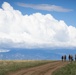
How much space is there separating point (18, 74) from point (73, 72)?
9.77 m

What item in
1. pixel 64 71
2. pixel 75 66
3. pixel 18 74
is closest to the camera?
pixel 18 74

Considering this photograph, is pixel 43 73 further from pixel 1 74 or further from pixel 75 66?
pixel 75 66

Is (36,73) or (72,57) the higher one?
(72,57)

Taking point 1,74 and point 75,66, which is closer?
point 1,74

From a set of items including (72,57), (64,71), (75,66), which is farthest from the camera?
(72,57)

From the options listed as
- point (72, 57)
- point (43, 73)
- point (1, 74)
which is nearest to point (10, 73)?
point (1, 74)

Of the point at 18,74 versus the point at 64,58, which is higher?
the point at 64,58

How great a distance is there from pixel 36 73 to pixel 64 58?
33.2 m

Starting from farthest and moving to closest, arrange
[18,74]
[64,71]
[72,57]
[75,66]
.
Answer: [72,57]
[75,66]
[64,71]
[18,74]

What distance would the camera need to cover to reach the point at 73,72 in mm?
54906

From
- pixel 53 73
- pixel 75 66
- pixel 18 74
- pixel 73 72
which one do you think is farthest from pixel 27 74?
pixel 75 66

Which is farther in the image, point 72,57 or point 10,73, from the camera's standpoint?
point 72,57

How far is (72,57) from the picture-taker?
273 feet

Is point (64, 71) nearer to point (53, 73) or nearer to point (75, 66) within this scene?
point (53, 73)
